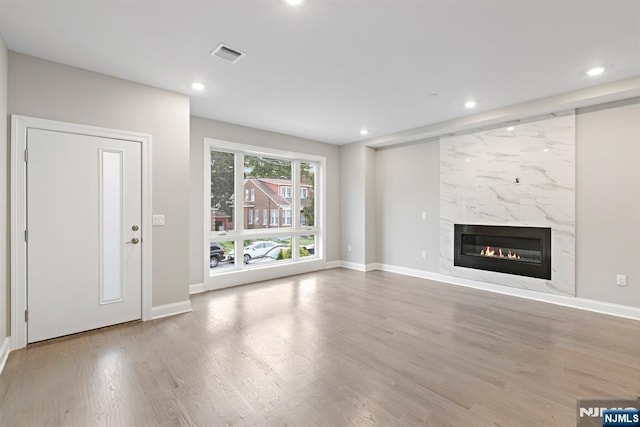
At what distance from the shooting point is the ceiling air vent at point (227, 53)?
267cm

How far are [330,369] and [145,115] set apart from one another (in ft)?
11.2

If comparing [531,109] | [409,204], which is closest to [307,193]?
Answer: [409,204]

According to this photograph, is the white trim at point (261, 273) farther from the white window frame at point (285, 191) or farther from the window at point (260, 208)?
the white window frame at point (285, 191)

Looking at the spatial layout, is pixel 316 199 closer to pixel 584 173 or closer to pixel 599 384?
pixel 584 173

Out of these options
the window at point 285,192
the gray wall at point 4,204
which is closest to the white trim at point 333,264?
the window at point 285,192

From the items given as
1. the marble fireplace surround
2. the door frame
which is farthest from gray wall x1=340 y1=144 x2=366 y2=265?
the door frame

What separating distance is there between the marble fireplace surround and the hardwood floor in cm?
88

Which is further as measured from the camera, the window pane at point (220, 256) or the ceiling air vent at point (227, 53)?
the window pane at point (220, 256)

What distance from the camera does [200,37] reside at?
251cm

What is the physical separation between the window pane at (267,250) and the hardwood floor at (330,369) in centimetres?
164

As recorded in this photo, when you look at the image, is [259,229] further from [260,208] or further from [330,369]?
[330,369]

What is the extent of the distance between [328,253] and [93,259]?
435 centimetres

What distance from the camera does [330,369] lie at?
7.86 ft

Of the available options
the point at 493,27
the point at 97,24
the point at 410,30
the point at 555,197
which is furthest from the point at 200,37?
the point at 555,197
